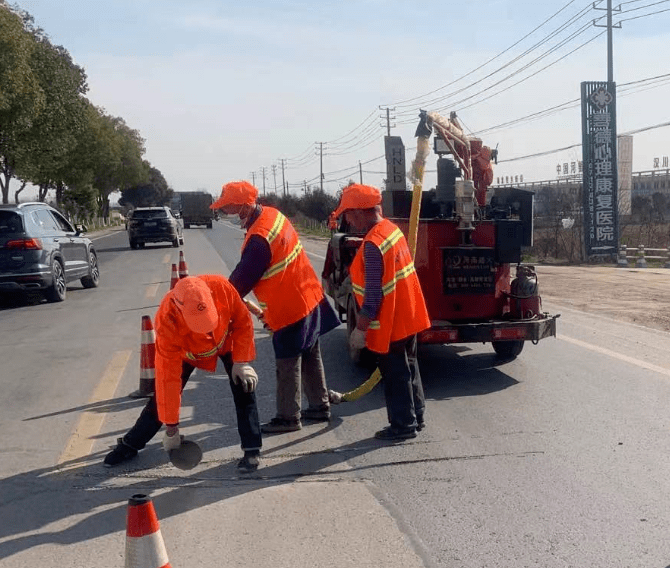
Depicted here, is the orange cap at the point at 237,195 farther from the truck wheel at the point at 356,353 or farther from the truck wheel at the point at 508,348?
the truck wheel at the point at 508,348

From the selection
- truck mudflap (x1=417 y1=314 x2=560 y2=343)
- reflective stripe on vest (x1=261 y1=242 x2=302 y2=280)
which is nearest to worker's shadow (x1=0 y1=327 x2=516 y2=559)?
truck mudflap (x1=417 y1=314 x2=560 y2=343)

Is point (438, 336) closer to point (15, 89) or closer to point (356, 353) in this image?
point (356, 353)

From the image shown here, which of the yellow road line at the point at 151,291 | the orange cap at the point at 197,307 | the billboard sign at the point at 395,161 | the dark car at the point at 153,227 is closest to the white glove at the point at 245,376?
the orange cap at the point at 197,307

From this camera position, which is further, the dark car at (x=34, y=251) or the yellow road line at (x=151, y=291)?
the yellow road line at (x=151, y=291)

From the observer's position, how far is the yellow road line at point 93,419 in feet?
19.8

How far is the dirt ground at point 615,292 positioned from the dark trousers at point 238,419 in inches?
323

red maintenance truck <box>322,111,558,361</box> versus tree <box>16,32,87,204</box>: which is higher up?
tree <box>16,32,87,204</box>

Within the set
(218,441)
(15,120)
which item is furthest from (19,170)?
(218,441)

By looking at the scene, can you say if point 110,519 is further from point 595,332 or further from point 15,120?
point 15,120

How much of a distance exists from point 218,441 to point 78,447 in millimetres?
1003

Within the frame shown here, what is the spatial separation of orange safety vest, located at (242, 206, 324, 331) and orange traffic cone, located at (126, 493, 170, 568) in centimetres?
322

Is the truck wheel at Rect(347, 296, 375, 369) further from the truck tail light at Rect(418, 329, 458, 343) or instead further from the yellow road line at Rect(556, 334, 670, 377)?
the yellow road line at Rect(556, 334, 670, 377)

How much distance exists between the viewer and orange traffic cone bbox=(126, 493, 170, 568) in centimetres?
300

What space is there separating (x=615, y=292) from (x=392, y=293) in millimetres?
11955
